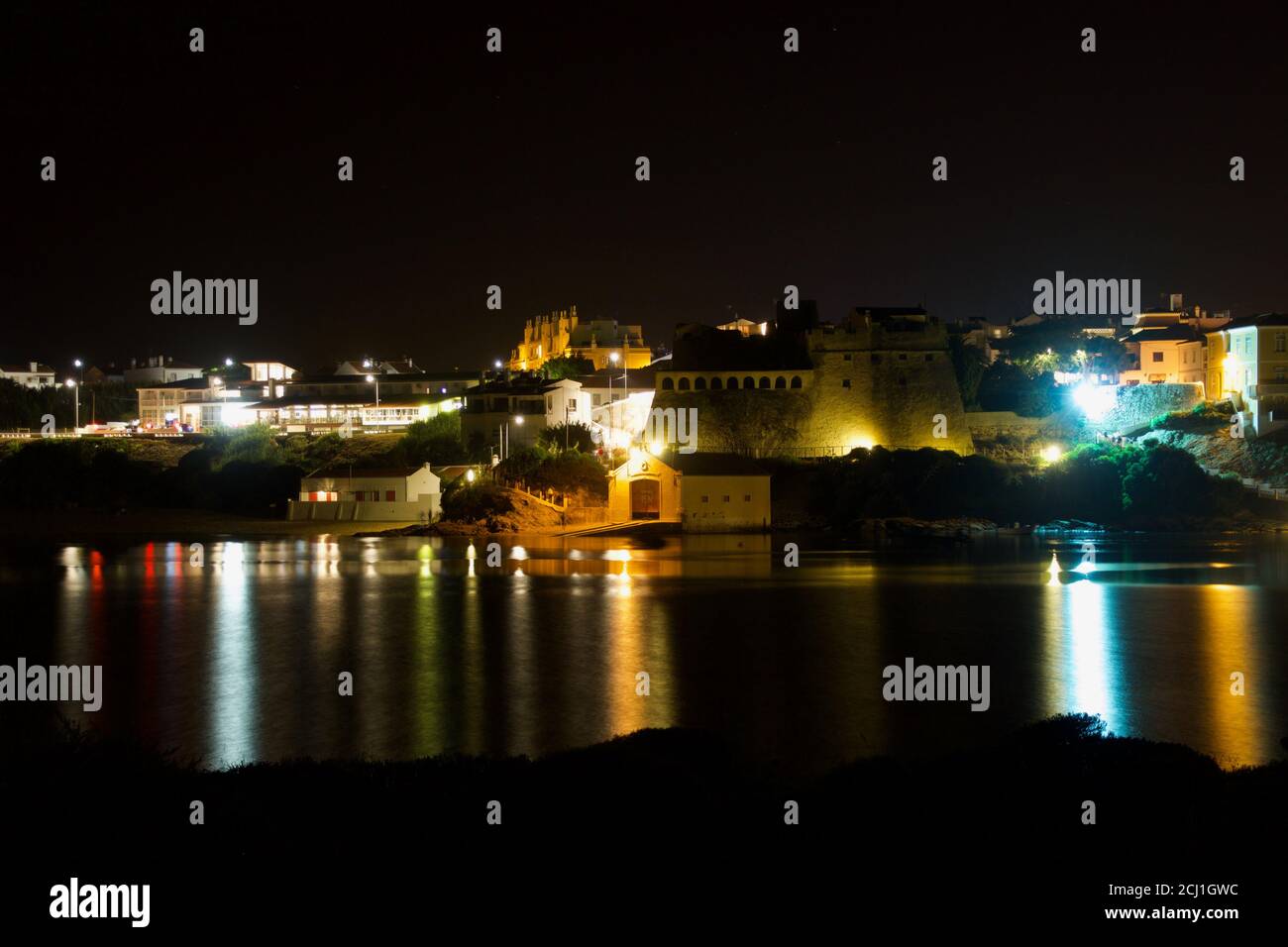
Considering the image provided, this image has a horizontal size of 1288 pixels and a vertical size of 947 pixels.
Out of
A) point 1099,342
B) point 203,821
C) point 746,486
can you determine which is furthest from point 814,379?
point 203,821

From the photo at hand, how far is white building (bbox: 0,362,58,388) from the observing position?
66500mm

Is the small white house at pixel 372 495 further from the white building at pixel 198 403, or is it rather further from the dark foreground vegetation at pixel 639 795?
the dark foreground vegetation at pixel 639 795

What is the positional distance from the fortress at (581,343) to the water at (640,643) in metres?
29.5

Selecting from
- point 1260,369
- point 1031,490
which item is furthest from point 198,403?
point 1260,369

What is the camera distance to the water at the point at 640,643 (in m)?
13.6

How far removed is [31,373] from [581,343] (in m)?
32.6

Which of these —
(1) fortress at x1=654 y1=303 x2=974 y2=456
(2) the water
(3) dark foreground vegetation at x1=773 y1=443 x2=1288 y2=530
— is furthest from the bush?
(3) dark foreground vegetation at x1=773 y1=443 x2=1288 y2=530

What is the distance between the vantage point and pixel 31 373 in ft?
221

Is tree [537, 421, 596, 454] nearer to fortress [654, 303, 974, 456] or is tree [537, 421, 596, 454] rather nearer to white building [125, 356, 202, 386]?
fortress [654, 303, 974, 456]

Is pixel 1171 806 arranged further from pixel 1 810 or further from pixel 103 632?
pixel 103 632

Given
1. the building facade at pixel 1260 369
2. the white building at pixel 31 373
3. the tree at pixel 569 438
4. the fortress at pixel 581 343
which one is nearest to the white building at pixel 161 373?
the white building at pixel 31 373

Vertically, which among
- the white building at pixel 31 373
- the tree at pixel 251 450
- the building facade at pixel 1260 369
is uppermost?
the white building at pixel 31 373

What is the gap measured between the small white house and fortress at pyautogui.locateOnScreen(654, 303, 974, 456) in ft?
27.2
